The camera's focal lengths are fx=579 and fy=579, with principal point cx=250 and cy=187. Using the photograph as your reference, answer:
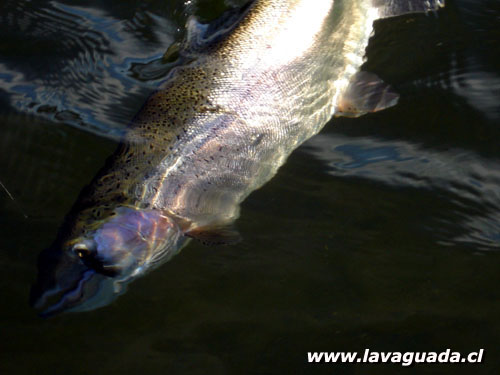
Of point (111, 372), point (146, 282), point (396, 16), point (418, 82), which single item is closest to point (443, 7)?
point (396, 16)

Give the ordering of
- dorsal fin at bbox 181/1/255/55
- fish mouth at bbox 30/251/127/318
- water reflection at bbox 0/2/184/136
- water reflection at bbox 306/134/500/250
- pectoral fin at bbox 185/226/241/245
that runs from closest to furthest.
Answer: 1. fish mouth at bbox 30/251/127/318
2. pectoral fin at bbox 185/226/241/245
3. water reflection at bbox 306/134/500/250
4. dorsal fin at bbox 181/1/255/55
5. water reflection at bbox 0/2/184/136

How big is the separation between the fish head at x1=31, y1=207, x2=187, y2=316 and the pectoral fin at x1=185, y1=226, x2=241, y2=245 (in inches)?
3.7

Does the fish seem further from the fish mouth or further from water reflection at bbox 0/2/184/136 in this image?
water reflection at bbox 0/2/184/136

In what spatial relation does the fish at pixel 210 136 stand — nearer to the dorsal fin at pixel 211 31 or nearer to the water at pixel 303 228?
the dorsal fin at pixel 211 31

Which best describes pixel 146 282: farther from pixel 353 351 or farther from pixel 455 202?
pixel 455 202

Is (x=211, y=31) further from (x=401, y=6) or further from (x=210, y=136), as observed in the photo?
(x=401, y=6)

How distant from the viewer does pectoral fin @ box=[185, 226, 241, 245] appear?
8.27 ft

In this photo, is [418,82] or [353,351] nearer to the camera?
[353,351]

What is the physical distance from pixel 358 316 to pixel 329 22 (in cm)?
152

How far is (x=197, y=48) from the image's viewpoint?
307 cm

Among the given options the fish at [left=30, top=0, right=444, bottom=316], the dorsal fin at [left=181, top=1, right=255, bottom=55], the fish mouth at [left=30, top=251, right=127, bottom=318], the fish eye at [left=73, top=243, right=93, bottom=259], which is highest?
the dorsal fin at [left=181, top=1, right=255, bottom=55]

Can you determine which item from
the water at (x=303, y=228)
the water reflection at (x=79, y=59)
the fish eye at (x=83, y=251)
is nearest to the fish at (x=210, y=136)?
the fish eye at (x=83, y=251)

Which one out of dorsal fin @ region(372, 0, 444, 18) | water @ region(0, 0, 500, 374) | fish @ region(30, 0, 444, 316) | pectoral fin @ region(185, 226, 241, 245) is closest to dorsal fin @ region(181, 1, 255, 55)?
fish @ region(30, 0, 444, 316)

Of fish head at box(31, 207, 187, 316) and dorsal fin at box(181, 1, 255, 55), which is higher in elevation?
dorsal fin at box(181, 1, 255, 55)
